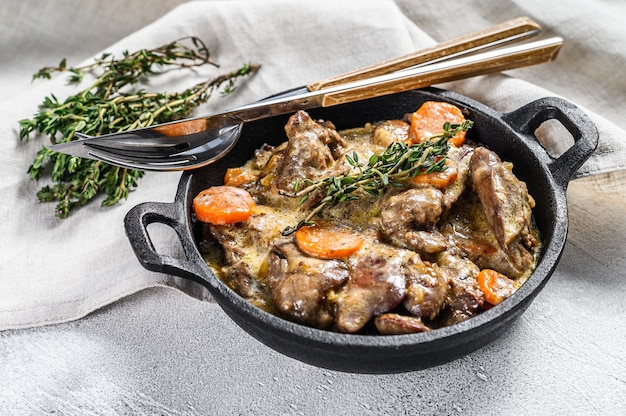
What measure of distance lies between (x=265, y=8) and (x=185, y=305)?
80.6 inches

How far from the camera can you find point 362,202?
2.58 metres

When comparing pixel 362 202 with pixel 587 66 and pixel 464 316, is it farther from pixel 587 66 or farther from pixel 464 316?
pixel 587 66

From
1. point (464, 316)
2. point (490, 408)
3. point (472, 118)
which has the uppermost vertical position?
point (472, 118)

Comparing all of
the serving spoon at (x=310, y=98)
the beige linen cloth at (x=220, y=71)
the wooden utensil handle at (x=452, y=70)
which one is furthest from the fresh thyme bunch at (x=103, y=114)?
the wooden utensil handle at (x=452, y=70)

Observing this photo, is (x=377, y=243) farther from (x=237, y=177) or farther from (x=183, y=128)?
(x=183, y=128)

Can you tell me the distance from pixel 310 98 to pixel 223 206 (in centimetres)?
65

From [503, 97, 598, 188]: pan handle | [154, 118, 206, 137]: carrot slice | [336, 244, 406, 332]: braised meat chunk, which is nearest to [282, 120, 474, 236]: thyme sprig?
[336, 244, 406, 332]: braised meat chunk

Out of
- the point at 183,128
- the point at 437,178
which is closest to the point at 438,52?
the point at 437,178

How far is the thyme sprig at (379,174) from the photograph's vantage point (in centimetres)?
245

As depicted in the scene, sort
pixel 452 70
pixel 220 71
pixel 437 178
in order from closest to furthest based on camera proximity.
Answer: pixel 437 178
pixel 452 70
pixel 220 71

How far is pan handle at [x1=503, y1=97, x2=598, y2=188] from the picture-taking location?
2.62 meters

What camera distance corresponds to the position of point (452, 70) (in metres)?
3.07

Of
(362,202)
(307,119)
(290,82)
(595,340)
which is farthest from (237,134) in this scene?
(595,340)

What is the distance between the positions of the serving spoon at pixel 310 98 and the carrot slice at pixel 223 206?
21 centimetres
